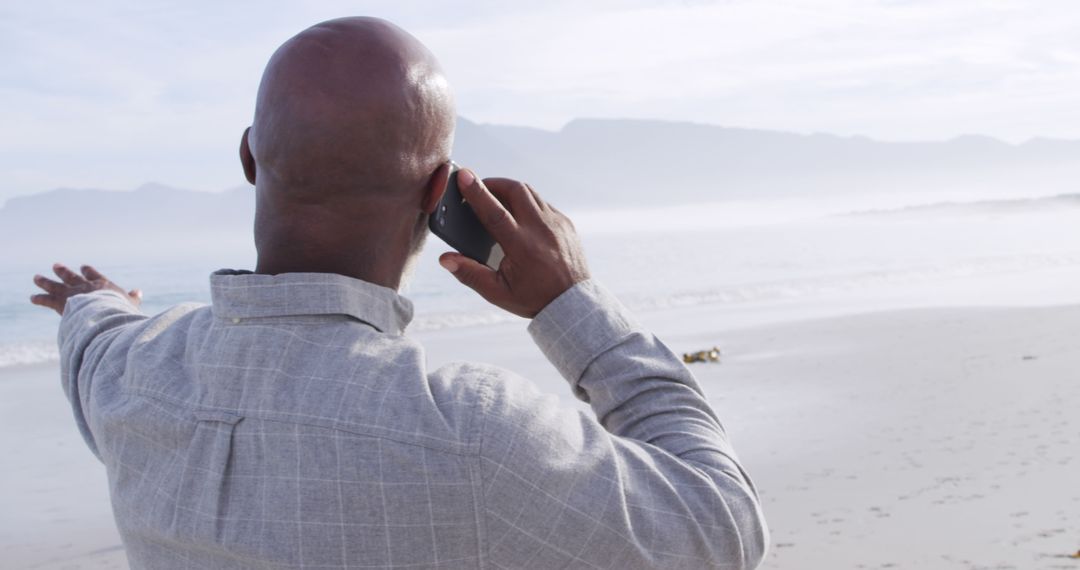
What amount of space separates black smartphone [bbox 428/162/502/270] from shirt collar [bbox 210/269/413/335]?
0.13m

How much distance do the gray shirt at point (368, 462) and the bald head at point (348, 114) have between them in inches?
5.5

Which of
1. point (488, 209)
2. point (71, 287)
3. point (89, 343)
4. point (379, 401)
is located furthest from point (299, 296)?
point (71, 287)

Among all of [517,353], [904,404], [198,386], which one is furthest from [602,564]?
[517,353]

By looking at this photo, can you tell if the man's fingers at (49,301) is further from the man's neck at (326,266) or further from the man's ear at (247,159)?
the man's neck at (326,266)

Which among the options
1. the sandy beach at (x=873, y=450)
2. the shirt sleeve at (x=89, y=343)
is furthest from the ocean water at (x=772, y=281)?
the shirt sleeve at (x=89, y=343)

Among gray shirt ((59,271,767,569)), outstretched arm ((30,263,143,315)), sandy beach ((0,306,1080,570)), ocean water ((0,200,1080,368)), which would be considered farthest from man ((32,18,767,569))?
ocean water ((0,200,1080,368))

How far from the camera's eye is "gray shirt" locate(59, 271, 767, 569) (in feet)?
3.99

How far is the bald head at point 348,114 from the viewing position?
135 cm

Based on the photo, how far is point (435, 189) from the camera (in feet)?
4.72

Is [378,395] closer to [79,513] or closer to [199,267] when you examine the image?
[79,513]

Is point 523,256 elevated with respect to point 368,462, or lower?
elevated

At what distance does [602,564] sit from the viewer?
1.28m

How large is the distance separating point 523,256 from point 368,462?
0.41m

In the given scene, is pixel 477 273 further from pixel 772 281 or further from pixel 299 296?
pixel 772 281
